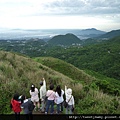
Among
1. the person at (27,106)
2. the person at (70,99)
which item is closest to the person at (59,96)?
the person at (70,99)

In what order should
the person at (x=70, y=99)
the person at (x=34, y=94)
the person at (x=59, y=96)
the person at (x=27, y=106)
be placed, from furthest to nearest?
the person at (x=34, y=94), the person at (x=59, y=96), the person at (x=70, y=99), the person at (x=27, y=106)

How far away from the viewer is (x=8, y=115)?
6.92 metres

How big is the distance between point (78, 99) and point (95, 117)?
6.76 feet

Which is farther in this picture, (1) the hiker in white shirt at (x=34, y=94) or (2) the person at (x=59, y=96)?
(1) the hiker in white shirt at (x=34, y=94)

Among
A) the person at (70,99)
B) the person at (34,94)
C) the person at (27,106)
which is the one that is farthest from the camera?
the person at (34,94)

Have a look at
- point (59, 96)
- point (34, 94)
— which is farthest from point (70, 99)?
point (34, 94)

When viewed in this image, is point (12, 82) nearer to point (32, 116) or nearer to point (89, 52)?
point (32, 116)

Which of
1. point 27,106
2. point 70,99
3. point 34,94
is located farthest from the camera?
point 34,94

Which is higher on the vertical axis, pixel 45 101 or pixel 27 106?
pixel 27 106

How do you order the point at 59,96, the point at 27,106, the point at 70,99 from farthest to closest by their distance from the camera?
the point at 59,96 < the point at 70,99 < the point at 27,106

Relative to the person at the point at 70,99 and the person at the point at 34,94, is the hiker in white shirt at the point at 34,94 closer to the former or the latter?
the person at the point at 34,94

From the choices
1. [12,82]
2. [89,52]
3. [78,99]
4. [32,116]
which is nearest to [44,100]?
[32,116]

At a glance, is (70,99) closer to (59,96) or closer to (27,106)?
(59,96)

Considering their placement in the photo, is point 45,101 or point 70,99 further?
point 45,101
